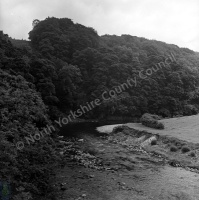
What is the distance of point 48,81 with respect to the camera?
41.6 metres

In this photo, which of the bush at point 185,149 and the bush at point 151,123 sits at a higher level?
the bush at point 151,123

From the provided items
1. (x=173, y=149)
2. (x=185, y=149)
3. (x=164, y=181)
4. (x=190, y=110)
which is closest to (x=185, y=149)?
(x=185, y=149)

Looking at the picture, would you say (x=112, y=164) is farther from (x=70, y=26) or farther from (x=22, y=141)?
(x=70, y=26)

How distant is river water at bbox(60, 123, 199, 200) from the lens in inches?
623

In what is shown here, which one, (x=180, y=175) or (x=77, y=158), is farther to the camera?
(x=77, y=158)

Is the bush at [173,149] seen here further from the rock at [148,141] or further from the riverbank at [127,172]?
the rock at [148,141]

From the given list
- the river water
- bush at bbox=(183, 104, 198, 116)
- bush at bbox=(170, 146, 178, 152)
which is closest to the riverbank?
the river water

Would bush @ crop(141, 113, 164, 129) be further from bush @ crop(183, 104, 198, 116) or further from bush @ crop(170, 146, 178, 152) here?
bush @ crop(183, 104, 198, 116)

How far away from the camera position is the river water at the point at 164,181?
51.9 feet

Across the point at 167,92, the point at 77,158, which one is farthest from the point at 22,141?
the point at 167,92

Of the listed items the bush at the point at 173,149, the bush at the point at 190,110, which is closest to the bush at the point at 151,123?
the bush at the point at 173,149

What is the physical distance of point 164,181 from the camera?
18.4 meters

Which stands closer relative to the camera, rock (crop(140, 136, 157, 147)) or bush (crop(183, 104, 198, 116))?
rock (crop(140, 136, 157, 147))

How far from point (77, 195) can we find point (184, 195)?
289 inches
